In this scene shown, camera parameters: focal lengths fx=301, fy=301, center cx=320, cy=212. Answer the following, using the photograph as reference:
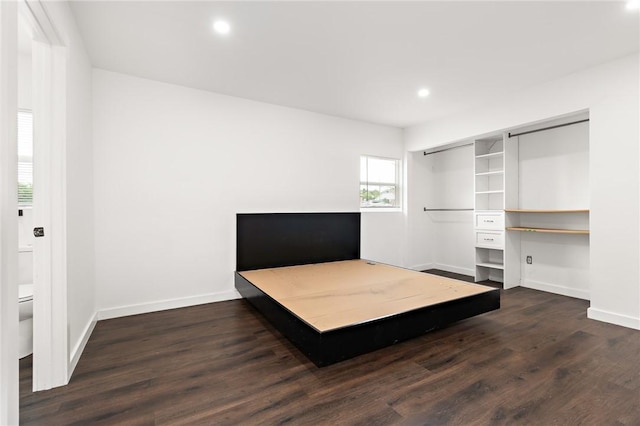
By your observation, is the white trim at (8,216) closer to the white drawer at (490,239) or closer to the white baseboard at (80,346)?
the white baseboard at (80,346)

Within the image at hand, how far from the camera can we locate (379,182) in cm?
512

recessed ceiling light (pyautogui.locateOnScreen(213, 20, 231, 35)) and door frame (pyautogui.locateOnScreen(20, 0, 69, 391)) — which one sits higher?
recessed ceiling light (pyautogui.locateOnScreen(213, 20, 231, 35))

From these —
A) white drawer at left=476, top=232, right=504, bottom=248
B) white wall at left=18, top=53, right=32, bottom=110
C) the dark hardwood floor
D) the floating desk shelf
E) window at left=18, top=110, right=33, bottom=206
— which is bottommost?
the dark hardwood floor

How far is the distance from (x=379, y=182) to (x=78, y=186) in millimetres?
4030

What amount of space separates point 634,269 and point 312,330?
304cm

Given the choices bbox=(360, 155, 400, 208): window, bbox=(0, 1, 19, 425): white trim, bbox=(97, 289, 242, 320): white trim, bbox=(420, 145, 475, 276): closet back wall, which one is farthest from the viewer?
bbox=(420, 145, 475, 276): closet back wall

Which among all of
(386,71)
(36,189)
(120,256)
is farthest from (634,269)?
(120,256)

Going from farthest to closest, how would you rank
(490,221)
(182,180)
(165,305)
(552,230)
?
(490,221)
(552,230)
(182,180)
(165,305)

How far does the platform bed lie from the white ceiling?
1725 mm

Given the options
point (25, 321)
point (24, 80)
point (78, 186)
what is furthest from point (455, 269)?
point (24, 80)

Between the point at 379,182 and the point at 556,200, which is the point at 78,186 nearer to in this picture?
the point at 379,182

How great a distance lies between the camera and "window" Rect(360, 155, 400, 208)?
194 inches

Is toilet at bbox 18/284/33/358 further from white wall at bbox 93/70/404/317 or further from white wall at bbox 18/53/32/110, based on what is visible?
white wall at bbox 18/53/32/110

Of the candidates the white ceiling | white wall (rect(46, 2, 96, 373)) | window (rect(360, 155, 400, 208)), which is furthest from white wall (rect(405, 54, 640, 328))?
white wall (rect(46, 2, 96, 373))
